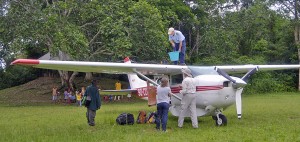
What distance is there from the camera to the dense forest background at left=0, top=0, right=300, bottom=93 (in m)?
25.9

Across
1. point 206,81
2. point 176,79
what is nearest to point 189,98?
point 206,81

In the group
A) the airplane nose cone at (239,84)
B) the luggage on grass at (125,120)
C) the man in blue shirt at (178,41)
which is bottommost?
the luggage on grass at (125,120)

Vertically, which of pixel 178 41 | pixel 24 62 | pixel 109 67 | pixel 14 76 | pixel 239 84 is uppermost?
pixel 178 41

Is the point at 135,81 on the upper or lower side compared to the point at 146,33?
lower

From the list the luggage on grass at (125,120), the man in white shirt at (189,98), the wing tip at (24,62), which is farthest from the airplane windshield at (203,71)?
the wing tip at (24,62)

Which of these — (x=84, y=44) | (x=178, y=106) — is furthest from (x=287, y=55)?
(x=178, y=106)

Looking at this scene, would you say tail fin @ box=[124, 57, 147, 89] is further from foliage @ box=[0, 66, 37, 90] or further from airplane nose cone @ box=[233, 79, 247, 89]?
foliage @ box=[0, 66, 37, 90]

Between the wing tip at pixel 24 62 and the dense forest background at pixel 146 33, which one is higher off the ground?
the dense forest background at pixel 146 33

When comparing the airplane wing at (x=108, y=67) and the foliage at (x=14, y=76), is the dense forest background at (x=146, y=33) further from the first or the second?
the airplane wing at (x=108, y=67)

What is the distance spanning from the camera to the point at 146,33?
28281mm

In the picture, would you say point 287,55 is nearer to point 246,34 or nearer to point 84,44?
point 246,34

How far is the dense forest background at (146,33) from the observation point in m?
25.9

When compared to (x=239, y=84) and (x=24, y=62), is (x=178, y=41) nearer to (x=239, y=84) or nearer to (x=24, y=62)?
(x=239, y=84)

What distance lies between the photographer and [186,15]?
1463 inches
